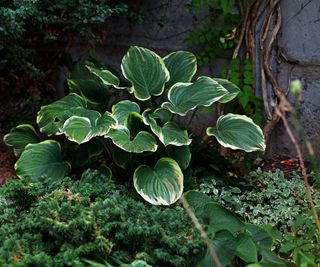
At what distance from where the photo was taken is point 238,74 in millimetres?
3949

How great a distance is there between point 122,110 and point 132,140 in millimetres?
252

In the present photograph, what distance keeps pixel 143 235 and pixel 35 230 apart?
459 millimetres

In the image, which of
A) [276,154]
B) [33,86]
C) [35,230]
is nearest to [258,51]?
[276,154]

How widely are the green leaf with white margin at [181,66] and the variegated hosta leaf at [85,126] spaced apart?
1.77ft

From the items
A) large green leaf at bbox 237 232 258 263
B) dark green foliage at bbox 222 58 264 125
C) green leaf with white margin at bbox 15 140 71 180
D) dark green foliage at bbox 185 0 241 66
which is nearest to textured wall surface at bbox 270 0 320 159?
dark green foliage at bbox 222 58 264 125

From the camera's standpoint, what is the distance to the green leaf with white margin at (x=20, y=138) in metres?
3.52

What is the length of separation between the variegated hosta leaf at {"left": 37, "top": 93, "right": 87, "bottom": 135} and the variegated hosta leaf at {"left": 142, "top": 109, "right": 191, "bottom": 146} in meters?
0.47

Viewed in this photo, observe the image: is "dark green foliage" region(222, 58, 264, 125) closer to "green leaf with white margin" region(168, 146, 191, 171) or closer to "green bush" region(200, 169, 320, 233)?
"green bush" region(200, 169, 320, 233)

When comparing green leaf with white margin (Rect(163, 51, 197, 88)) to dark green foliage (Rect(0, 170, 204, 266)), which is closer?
dark green foliage (Rect(0, 170, 204, 266))

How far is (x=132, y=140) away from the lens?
10.2ft

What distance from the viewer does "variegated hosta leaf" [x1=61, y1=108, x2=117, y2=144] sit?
2996 millimetres

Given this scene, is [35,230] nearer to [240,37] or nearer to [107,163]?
[107,163]

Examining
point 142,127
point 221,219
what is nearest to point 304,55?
point 142,127

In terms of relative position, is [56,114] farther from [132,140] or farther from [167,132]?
[167,132]
